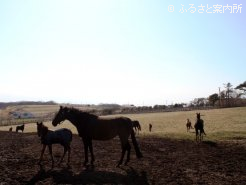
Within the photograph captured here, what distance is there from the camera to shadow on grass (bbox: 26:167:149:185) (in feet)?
37.0

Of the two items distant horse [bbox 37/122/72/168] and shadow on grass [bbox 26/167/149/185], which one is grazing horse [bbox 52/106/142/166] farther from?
shadow on grass [bbox 26/167/149/185]

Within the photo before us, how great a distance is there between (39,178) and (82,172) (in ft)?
5.28

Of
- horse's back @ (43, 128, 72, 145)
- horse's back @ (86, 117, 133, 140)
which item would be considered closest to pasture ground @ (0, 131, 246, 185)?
horse's back @ (43, 128, 72, 145)

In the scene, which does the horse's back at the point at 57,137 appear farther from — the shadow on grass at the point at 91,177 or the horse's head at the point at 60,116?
the shadow on grass at the point at 91,177

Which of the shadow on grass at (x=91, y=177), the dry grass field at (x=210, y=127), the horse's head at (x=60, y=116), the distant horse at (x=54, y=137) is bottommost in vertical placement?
the shadow on grass at (x=91, y=177)

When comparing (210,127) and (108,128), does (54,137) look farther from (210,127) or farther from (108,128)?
(210,127)

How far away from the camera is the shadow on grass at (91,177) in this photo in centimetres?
1129

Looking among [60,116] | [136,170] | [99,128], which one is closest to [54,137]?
[60,116]

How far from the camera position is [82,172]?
41.4 feet

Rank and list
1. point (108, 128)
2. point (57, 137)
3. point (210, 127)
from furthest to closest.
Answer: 1. point (210, 127)
2. point (57, 137)
3. point (108, 128)

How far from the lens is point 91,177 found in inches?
464

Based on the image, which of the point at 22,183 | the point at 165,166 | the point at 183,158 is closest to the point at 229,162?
the point at 183,158

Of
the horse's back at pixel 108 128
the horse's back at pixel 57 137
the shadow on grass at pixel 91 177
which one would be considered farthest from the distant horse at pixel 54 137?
the shadow on grass at pixel 91 177

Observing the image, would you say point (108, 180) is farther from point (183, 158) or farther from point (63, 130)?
point (183, 158)
